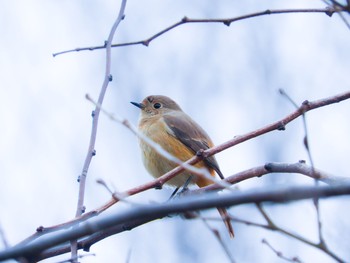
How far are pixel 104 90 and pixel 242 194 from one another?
1792 millimetres

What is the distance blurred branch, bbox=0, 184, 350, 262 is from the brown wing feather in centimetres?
460

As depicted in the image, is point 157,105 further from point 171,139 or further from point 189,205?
point 189,205

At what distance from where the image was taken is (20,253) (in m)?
1.07

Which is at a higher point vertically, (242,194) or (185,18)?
(185,18)

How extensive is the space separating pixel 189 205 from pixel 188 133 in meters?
4.86

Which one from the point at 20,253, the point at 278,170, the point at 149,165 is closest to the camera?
the point at 20,253

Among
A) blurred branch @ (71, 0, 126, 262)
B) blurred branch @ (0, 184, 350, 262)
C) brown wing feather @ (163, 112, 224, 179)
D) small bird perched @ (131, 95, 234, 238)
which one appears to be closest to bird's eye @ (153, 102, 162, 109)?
small bird perched @ (131, 95, 234, 238)

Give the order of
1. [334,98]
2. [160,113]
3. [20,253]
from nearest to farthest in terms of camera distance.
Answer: [20,253]
[334,98]
[160,113]

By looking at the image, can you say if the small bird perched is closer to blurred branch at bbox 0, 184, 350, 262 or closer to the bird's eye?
the bird's eye

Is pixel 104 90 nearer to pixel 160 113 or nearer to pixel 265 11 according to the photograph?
pixel 265 11

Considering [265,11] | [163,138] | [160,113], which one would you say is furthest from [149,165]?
[265,11]

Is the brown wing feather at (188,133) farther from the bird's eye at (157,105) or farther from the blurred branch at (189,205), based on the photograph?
the blurred branch at (189,205)

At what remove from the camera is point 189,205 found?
1092 millimetres

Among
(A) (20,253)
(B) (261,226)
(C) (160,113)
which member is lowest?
(B) (261,226)
